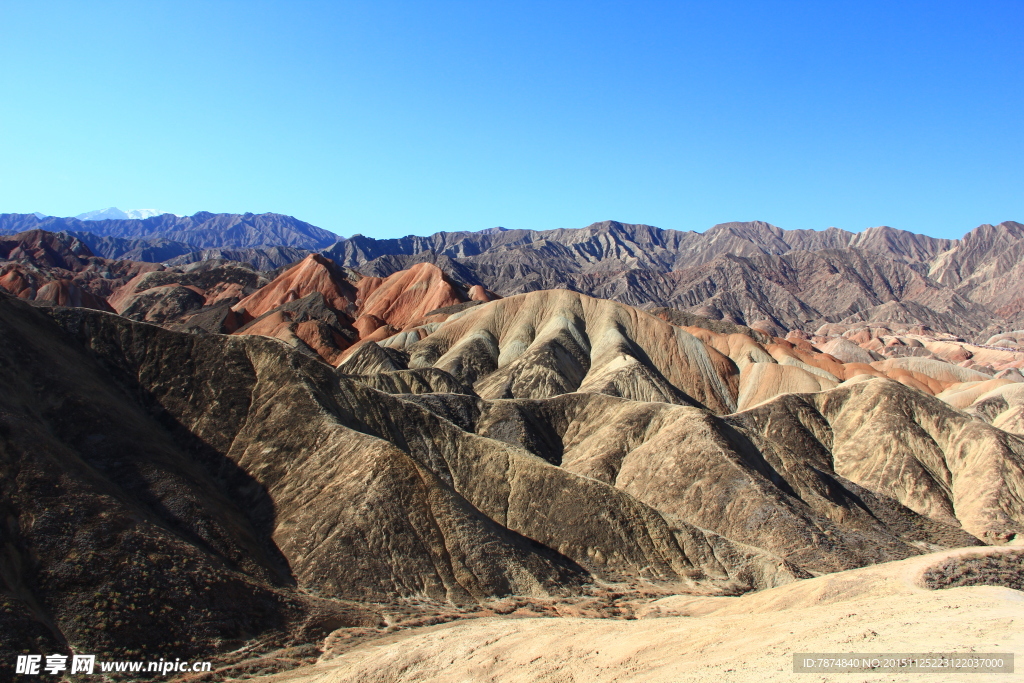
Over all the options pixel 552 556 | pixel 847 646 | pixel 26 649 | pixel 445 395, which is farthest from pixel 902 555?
pixel 26 649

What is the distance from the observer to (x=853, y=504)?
51062 millimetres

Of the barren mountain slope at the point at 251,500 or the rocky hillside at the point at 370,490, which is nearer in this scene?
the barren mountain slope at the point at 251,500

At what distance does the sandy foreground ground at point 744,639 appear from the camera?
675 inches

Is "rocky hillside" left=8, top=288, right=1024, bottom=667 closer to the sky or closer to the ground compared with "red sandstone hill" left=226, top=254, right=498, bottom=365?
closer to the ground

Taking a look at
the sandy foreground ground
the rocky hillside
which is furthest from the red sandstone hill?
the sandy foreground ground

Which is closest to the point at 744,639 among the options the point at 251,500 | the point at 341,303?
the point at 251,500

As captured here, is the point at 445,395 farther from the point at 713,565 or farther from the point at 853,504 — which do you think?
the point at 853,504

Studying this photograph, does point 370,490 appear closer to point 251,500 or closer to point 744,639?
point 251,500

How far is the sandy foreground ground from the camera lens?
56.2 ft

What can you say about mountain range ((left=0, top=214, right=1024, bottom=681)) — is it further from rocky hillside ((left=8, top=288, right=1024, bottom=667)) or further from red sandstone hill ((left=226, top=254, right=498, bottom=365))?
red sandstone hill ((left=226, top=254, right=498, bottom=365))

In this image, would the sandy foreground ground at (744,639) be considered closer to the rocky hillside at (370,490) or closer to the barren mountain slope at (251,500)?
the barren mountain slope at (251,500)

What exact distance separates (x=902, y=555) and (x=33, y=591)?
45.0 metres

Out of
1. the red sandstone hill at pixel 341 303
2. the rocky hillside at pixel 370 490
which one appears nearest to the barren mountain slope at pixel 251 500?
the rocky hillside at pixel 370 490

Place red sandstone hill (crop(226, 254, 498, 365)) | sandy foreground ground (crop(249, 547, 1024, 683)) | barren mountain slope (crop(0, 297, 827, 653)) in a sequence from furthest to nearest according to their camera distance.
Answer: red sandstone hill (crop(226, 254, 498, 365))
barren mountain slope (crop(0, 297, 827, 653))
sandy foreground ground (crop(249, 547, 1024, 683))
